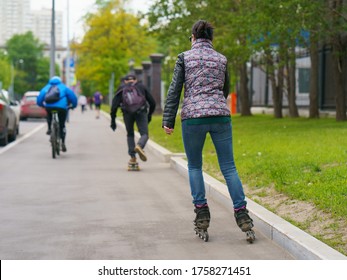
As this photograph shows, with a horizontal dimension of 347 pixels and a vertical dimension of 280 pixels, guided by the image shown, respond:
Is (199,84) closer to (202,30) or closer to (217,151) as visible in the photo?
(202,30)

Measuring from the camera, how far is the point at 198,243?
736 centimetres

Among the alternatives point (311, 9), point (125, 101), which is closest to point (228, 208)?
point (125, 101)

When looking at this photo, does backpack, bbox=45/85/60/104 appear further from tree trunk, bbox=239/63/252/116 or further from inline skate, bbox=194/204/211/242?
tree trunk, bbox=239/63/252/116

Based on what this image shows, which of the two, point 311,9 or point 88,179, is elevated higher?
point 311,9

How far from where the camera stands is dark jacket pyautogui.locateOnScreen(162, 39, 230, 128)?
7.22 metres

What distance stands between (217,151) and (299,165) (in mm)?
4456

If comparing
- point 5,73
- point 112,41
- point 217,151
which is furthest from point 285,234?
point 5,73

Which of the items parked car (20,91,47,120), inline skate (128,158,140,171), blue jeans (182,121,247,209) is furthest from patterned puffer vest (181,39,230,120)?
parked car (20,91,47,120)

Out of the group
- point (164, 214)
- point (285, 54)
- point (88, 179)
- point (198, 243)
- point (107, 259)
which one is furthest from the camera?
point (285, 54)

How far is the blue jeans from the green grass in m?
1.01

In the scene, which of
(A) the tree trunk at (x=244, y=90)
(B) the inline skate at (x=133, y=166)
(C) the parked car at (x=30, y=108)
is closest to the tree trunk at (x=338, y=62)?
(B) the inline skate at (x=133, y=166)

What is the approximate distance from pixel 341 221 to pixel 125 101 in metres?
7.59

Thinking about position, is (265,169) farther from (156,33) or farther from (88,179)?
(156,33)

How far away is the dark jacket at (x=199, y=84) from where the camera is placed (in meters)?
7.22
